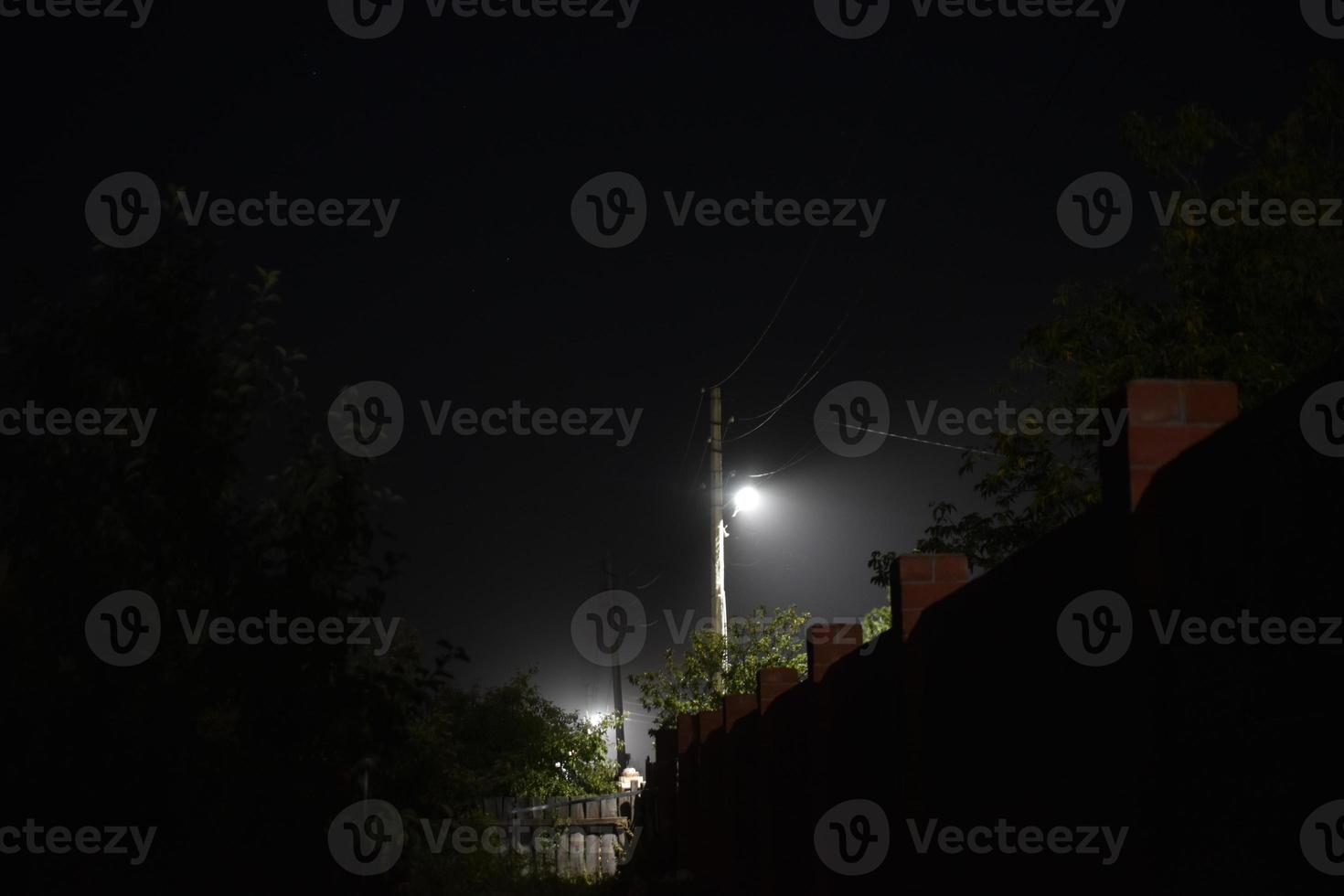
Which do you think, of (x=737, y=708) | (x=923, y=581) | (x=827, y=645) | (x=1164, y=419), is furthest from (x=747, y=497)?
(x=1164, y=419)

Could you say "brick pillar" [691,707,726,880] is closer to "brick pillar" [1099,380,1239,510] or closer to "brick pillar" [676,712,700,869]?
"brick pillar" [676,712,700,869]

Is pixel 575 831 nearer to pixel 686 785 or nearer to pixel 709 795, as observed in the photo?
pixel 686 785

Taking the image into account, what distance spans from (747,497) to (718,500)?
1.72 feet

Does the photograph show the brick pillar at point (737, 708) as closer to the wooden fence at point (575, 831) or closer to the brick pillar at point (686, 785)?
the brick pillar at point (686, 785)

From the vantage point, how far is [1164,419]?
3609 mm

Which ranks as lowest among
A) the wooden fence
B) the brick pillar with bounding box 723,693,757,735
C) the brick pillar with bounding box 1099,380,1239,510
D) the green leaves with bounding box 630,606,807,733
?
the wooden fence

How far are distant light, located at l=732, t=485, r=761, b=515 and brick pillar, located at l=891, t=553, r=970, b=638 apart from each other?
17238mm

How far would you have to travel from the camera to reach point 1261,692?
299 centimetres

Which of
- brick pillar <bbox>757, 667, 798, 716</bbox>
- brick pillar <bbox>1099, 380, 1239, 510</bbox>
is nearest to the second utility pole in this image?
brick pillar <bbox>757, 667, 798, 716</bbox>

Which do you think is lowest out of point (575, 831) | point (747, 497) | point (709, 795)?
point (575, 831)

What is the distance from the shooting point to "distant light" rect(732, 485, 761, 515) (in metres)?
24.3

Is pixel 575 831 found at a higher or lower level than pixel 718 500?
lower

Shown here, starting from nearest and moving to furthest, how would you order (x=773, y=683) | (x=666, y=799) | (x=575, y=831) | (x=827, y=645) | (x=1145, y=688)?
1. (x=1145, y=688)
2. (x=827, y=645)
3. (x=773, y=683)
4. (x=666, y=799)
5. (x=575, y=831)

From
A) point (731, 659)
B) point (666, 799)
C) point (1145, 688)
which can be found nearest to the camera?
point (1145, 688)
